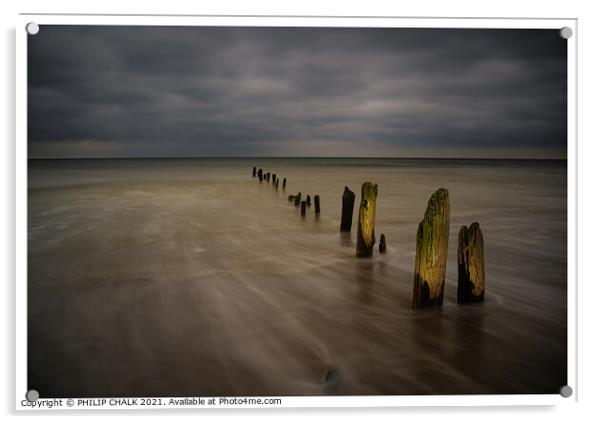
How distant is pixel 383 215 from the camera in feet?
28.9

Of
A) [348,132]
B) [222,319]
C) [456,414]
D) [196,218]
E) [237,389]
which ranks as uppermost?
[348,132]

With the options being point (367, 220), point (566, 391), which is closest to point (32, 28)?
point (367, 220)

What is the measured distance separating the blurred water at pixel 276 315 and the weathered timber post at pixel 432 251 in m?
0.15

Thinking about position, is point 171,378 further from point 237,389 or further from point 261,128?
point 261,128

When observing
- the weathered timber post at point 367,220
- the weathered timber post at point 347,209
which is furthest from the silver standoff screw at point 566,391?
the weathered timber post at point 347,209

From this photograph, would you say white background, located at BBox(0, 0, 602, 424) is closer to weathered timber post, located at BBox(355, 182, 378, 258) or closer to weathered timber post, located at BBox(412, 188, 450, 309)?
weathered timber post, located at BBox(412, 188, 450, 309)

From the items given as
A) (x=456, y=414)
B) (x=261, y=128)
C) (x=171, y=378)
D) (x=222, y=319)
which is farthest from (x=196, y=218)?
(x=456, y=414)

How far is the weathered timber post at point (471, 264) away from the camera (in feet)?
12.8

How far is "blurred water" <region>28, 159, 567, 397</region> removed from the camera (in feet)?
10.4

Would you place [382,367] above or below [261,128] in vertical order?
below
